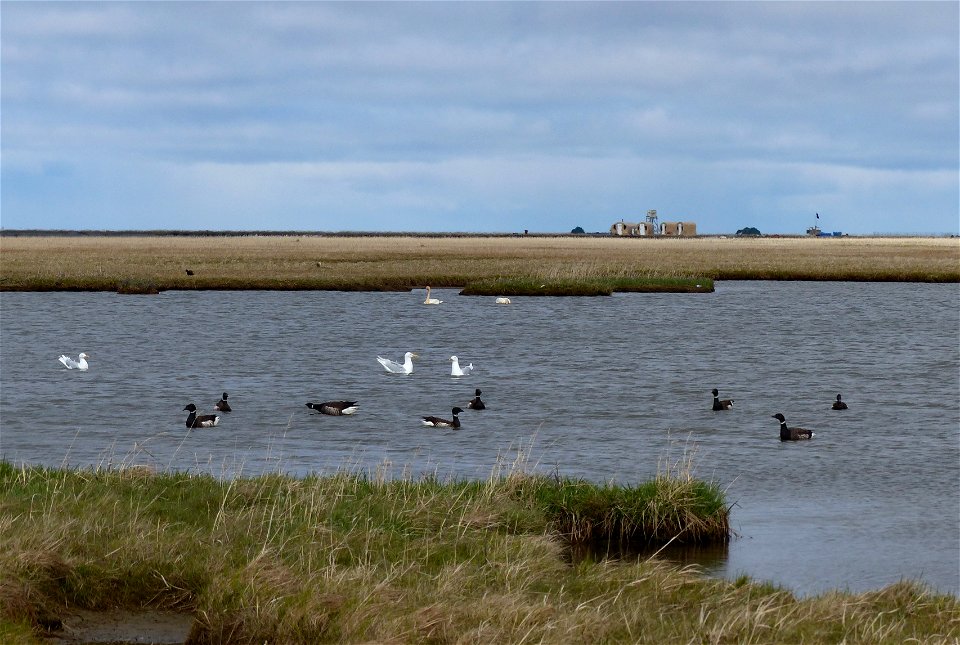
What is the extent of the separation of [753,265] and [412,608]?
7450cm

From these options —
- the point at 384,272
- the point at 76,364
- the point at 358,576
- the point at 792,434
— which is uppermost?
the point at 384,272

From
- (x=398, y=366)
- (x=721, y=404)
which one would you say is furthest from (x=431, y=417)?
(x=398, y=366)

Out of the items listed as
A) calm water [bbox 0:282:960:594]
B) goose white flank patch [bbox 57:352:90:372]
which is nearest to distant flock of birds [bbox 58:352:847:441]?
calm water [bbox 0:282:960:594]

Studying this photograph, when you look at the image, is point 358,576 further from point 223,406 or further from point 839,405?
point 839,405

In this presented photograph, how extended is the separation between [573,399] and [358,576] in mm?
17142

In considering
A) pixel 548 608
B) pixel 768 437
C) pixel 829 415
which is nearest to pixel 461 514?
pixel 548 608

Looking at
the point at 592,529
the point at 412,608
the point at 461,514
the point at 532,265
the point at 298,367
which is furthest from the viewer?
the point at 532,265

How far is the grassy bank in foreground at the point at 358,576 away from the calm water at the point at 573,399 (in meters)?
1.90

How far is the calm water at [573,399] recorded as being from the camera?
50.6 feet

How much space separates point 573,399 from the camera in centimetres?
2628

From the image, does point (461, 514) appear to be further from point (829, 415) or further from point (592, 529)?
point (829, 415)

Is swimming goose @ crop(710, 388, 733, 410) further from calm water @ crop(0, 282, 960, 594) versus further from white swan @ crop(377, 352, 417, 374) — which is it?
white swan @ crop(377, 352, 417, 374)

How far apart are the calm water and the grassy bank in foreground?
1898 mm

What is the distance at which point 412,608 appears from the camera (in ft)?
28.9
